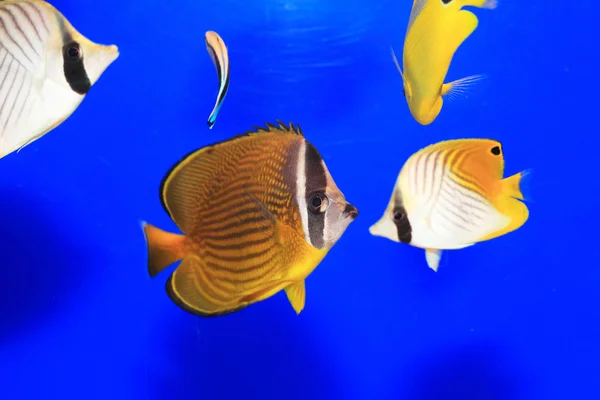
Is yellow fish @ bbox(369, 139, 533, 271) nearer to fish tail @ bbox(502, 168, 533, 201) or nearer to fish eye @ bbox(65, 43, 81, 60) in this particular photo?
fish tail @ bbox(502, 168, 533, 201)

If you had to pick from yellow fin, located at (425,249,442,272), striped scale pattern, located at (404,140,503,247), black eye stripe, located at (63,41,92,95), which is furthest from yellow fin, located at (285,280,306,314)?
black eye stripe, located at (63,41,92,95)

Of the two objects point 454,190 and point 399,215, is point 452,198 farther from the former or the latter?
point 399,215

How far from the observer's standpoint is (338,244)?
1.44 metres

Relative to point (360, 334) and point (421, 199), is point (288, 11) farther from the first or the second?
point (360, 334)

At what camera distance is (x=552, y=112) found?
148 cm

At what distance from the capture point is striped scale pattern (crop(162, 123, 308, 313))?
32.3 inches

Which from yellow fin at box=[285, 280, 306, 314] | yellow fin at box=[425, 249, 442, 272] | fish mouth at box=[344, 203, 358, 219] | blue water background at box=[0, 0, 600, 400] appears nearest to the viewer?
fish mouth at box=[344, 203, 358, 219]

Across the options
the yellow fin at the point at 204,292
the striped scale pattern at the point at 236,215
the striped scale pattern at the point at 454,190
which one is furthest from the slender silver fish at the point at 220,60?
the striped scale pattern at the point at 454,190

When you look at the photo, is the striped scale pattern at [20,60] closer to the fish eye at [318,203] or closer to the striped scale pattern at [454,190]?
the fish eye at [318,203]

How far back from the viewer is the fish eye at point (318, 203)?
2.64 ft

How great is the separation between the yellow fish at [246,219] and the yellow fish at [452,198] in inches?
9.9

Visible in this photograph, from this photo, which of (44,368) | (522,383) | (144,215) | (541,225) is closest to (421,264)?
(541,225)

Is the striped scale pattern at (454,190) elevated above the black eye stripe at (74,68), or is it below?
below

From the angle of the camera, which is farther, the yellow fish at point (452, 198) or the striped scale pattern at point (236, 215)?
the yellow fish at point (452, 198)
